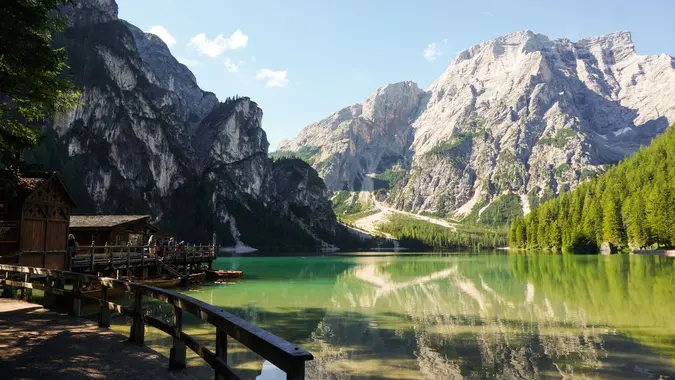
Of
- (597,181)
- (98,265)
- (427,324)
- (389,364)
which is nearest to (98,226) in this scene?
(98,265)

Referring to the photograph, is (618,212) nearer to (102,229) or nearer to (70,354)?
(102,229)

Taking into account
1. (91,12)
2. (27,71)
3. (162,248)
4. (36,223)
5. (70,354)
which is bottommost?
(70,354)

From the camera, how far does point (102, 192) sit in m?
156

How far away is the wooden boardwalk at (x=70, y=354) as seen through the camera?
817 cm

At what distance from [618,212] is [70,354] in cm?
14468

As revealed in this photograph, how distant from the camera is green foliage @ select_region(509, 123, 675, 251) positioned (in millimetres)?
109500

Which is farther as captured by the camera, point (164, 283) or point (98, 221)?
point (98, 221)

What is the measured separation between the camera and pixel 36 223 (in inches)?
1113

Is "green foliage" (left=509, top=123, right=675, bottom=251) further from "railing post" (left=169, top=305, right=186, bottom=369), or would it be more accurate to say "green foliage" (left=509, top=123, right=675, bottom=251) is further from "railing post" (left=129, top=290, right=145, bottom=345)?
"railing post" (left=169, top=305, right=186, bottom=369)

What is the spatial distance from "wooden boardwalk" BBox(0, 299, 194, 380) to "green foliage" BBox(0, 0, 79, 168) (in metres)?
5.70

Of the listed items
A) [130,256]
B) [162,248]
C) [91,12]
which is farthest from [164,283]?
[91,12]

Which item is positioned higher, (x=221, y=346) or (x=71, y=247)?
(x=71, y=247)

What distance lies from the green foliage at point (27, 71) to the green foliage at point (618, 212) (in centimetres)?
12365

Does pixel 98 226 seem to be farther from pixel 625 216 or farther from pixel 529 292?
pixel 625 216
